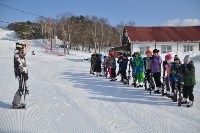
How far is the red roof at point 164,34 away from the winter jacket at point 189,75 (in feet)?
107

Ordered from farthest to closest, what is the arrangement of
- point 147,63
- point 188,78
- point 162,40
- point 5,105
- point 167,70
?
point 162,40 → point 147,63 → point 167,70 → point 188,78 → point 5,105

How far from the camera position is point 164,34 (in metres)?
43.5

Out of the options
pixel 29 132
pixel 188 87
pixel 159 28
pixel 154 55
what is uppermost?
pixel 159 28

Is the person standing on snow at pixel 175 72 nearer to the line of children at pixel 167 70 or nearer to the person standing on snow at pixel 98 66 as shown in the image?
the line of children at pixel 167 70

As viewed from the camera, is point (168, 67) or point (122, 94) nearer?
point (168, 67)

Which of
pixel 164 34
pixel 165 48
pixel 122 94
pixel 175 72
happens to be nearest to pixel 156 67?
pixel 175 72

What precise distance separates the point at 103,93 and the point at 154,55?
2574mm

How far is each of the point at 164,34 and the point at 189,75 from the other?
35.9 metres

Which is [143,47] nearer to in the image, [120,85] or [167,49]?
[167,49]

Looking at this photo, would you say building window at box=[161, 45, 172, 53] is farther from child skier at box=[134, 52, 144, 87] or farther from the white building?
child skier at box=[134, 52, 144, 87]

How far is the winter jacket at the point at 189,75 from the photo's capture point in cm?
875

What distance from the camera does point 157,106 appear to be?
881 cm

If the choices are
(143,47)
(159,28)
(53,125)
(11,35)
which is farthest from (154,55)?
(11,35)

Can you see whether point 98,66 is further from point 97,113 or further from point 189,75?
point 97,113
